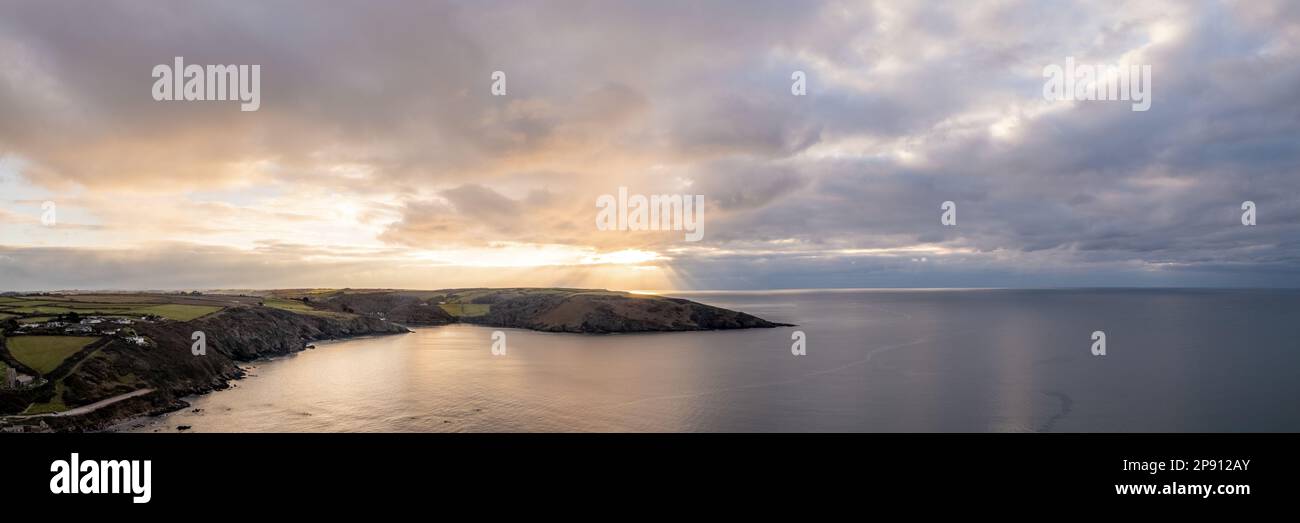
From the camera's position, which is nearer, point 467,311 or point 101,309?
point 101,309

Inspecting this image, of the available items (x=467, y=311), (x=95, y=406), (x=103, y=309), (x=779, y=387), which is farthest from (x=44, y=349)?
(x=467, y=311)

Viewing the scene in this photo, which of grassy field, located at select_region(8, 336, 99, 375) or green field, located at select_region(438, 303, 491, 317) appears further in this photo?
green field, located at select_region(438, 303, 491, 317)

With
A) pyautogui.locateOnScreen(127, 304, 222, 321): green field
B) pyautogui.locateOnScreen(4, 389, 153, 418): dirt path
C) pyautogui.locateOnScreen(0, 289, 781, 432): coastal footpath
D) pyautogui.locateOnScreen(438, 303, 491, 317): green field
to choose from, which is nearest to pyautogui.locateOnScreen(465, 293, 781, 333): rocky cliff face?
pyautogui.locateOnScreen(0, 289, 781, 432): coastal footpath

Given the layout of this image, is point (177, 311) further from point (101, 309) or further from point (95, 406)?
point (95, 406)

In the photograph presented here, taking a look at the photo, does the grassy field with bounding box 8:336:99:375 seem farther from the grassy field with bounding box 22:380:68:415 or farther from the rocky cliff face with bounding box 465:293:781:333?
the rocky cliff face with bounding box 465:293:781:333

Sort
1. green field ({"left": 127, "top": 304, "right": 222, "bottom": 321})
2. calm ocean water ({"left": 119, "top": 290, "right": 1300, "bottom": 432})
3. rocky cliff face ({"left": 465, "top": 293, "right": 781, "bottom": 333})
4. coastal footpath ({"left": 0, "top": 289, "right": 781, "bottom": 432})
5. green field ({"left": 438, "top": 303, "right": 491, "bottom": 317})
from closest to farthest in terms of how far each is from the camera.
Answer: coastal footpath ({"left": 0, "top": 289, "right": 781, "bottom": 432})
calm ocean water ({"left": 119, "top": 290, "right": 1300, "bottom": 432})
green field ({"left": 127, "top": 304, "right": 222, "bottom": 321})
rocky cliff face ({"left": 465, "top": 293, "right": 781, "bottom": 333})
green field ({"left": 438, "top": 303, "right": 491, "bottom": 317})

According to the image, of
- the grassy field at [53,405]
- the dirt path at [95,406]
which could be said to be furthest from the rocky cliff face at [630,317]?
the grassy field at [53,405]

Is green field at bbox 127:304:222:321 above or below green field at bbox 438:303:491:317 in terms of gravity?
above
